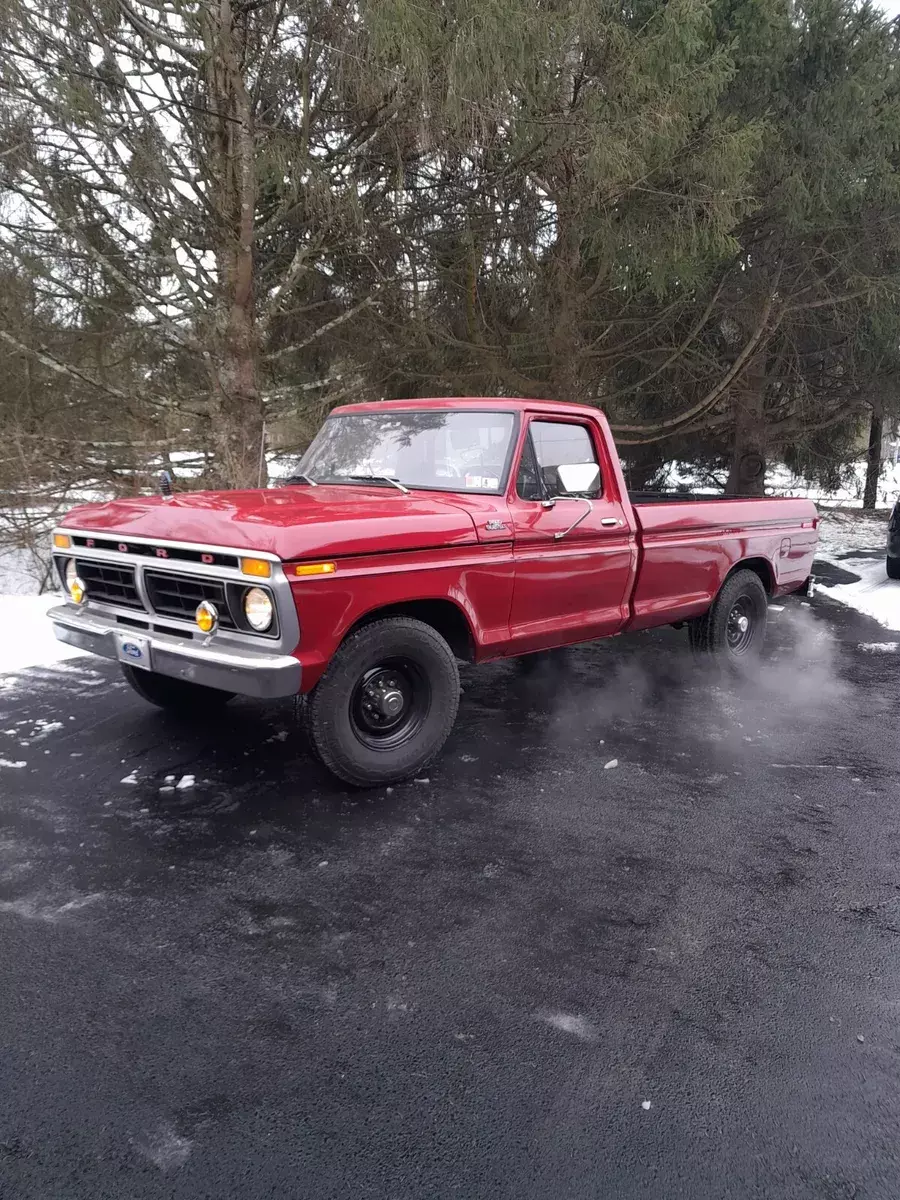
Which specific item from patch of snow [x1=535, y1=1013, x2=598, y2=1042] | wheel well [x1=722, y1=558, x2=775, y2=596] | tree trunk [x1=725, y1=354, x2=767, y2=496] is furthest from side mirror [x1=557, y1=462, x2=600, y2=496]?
tree trunk [x1=725, y1=354, x2=767, y2=496]

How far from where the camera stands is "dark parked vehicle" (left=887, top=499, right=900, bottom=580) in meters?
9.41

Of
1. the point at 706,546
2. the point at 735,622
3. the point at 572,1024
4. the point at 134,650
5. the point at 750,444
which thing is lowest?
the point at 572,1024

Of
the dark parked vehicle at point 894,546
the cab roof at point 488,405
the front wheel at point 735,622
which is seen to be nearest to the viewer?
the cab roof at point 488,405

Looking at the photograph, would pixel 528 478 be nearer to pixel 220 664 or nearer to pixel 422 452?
pixel 422 452

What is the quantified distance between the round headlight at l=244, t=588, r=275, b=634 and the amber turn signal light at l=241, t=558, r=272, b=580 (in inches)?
3.7

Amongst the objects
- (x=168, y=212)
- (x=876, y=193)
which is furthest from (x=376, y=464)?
(x=876, y=193)

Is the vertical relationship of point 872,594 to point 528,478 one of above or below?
below

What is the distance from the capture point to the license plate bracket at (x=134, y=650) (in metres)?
3.63

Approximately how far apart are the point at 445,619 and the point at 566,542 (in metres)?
0.90

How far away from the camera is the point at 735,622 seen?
624 centimetres

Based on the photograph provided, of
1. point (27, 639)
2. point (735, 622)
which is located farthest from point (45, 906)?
point (735, 622)

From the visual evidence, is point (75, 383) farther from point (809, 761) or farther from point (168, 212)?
point (809, 761)

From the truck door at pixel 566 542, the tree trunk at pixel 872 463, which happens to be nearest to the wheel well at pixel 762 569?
the truck door at pixel 566 542

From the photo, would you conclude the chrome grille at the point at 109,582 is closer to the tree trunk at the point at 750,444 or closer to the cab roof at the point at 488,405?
the cab roof at the point at 488,405
